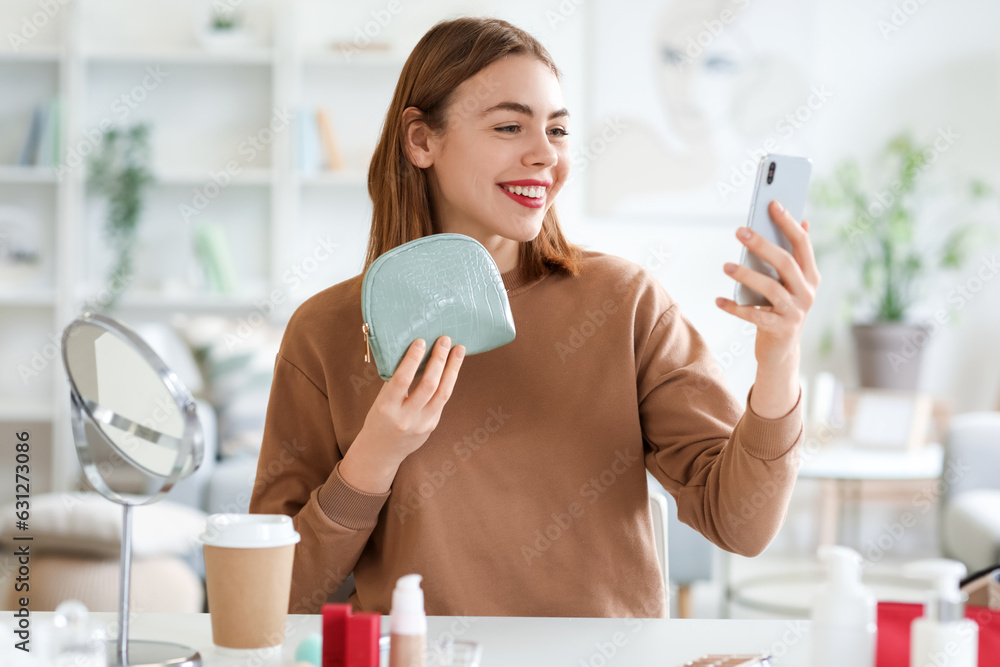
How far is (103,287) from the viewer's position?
387 centimetres

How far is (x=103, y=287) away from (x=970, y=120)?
3.56m

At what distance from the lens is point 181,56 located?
12.4ft

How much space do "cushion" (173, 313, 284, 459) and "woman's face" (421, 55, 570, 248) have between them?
6.68 feet

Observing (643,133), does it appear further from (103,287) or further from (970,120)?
(103,287)

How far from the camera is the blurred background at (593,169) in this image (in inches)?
149

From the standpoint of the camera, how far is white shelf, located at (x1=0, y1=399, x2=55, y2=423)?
12.2 feet

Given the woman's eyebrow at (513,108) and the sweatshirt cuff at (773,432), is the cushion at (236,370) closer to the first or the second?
the woman's eyebrow at (513,108)

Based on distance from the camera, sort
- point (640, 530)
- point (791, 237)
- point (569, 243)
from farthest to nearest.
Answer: point (569, 243) < point (640, 530) < point (791, 237)

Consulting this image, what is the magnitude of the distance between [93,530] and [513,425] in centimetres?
142

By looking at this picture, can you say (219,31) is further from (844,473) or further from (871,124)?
(844,473)

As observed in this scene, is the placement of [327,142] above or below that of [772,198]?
above

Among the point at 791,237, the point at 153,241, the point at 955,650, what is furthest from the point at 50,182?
the point at 955,650

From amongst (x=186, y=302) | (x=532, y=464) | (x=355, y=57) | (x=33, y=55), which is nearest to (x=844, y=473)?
(x=532, y=464)

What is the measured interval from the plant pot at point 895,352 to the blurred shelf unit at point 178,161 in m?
2.11
